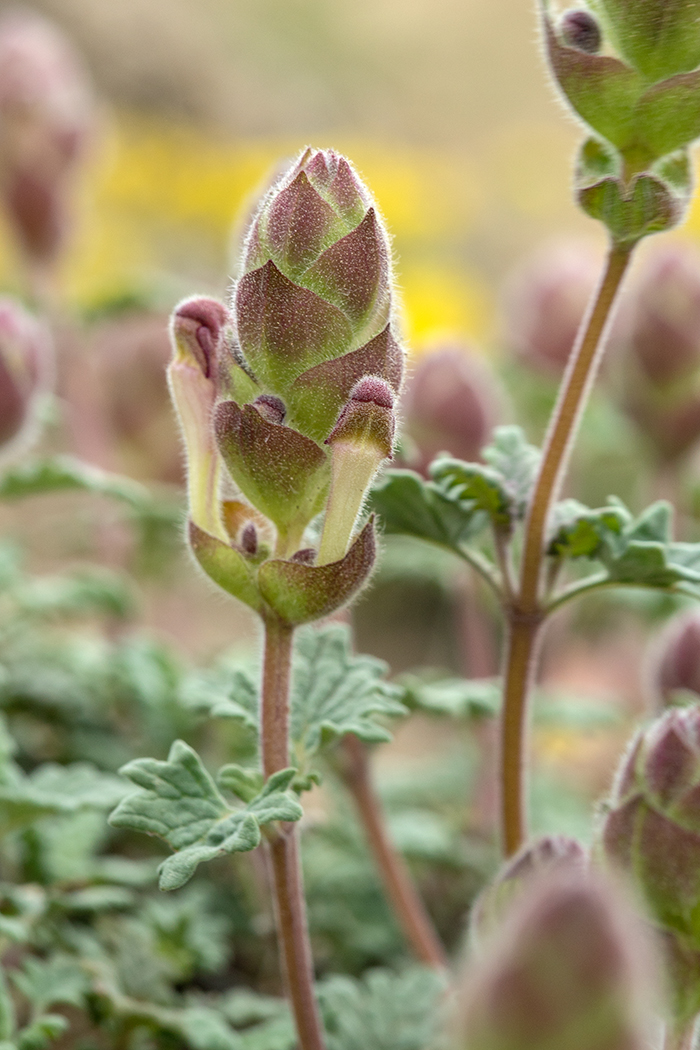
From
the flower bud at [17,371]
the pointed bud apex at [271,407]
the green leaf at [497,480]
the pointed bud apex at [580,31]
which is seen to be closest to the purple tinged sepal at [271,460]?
the pointed bud apex at [271,407]

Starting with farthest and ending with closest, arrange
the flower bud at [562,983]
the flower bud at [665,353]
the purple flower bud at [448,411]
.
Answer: the flower bud at [665,353]
the purple flower bud at [448,411]
the flower bud at [562,983]

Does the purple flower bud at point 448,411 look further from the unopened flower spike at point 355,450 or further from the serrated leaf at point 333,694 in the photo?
the unopened flower spike at point 355,450

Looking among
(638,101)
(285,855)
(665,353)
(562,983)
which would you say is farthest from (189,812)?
(665,353)

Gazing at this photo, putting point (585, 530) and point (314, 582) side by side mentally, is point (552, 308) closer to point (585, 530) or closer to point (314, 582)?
point (585, 530)

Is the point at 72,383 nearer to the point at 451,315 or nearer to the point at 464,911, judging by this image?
the point at 464,911

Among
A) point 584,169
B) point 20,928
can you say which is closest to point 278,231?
point 584,169

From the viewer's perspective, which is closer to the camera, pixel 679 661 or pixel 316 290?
pixel 316 290
